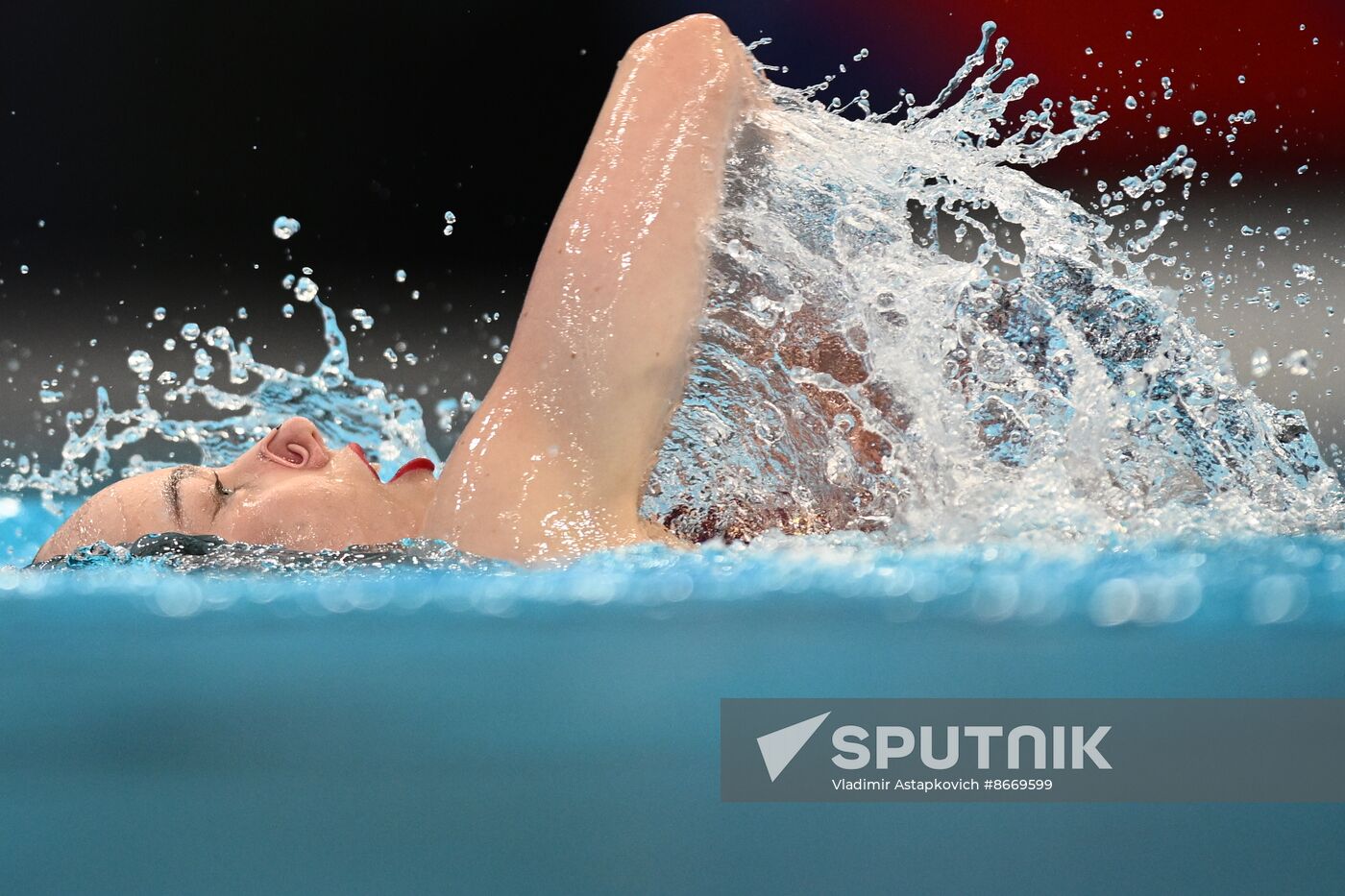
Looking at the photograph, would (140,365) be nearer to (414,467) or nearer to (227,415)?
(227,415)

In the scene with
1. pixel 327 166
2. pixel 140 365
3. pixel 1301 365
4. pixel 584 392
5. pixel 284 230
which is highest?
pixel 327 166

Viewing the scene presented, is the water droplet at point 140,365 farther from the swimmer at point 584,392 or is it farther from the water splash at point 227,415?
the swimmer at point 584,392

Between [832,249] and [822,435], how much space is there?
229mm

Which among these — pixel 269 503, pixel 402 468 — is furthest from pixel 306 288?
pixel 269 503

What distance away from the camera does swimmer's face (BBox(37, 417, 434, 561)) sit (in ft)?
5.16

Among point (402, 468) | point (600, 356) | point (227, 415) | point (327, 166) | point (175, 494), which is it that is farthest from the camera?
point (227, 415)

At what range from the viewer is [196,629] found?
3.37 feet

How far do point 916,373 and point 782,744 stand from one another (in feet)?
2.74

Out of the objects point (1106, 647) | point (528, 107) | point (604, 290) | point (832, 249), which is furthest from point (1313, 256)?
point (1106, 647)

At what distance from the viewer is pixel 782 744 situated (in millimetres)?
916

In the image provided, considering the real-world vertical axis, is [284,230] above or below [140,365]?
above

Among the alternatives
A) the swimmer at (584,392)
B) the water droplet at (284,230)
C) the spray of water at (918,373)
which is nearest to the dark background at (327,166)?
the water droplet at (284,230)

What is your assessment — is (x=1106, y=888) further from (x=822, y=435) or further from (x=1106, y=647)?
(x=822, y=435)

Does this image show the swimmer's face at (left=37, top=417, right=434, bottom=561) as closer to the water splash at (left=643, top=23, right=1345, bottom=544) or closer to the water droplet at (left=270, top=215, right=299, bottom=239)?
the water splash at (left=643, top=23, right=1345, bottom=544)
